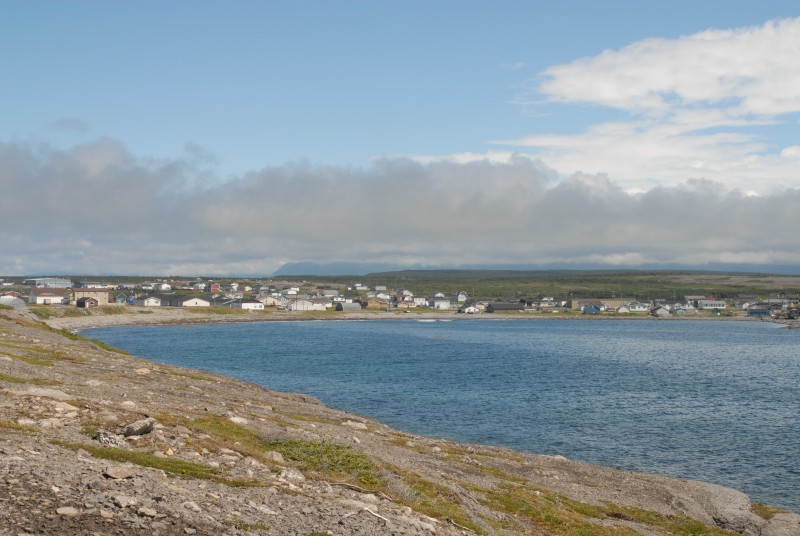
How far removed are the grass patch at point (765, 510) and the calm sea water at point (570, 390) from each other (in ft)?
7.91

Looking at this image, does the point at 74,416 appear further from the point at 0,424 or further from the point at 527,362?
the point at 527,362

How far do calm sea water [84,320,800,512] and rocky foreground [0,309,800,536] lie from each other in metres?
8.82

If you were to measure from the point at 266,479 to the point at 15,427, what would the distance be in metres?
9.29

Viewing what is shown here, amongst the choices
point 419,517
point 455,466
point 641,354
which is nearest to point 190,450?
point 419,517

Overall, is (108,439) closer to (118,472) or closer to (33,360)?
(118,472)

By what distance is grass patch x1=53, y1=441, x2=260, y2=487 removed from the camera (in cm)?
2236

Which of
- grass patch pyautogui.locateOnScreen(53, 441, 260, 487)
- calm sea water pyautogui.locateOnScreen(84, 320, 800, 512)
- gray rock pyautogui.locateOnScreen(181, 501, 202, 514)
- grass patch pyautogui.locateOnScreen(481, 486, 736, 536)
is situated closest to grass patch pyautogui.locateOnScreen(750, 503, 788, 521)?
calm sea water pyautogui.locateOnScreen(84, 320, 800, 512)

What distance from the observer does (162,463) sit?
75.7 ft

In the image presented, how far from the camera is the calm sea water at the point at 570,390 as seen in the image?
51.1m

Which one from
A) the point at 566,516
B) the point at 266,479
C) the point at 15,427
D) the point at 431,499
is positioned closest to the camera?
the point at 266,479

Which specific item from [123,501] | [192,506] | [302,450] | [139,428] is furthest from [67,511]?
[302,450]

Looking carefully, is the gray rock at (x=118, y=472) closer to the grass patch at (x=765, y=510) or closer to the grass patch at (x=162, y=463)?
the grass patch at (x=162, y=463)

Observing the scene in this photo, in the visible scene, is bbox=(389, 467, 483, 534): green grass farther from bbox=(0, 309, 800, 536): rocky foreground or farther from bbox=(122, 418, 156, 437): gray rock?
bbox=(122, 418, 156, 437): gray rock

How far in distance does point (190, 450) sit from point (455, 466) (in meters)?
14.6
